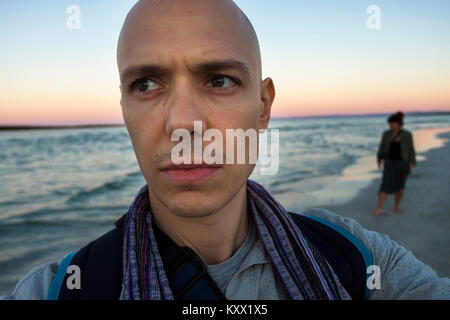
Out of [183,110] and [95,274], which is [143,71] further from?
[95,274]

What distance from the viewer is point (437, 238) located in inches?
216

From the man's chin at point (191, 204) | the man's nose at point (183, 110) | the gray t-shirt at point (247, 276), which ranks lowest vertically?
the gray t-shirt at point (247, 276)

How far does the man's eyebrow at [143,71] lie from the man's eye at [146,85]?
4 cm

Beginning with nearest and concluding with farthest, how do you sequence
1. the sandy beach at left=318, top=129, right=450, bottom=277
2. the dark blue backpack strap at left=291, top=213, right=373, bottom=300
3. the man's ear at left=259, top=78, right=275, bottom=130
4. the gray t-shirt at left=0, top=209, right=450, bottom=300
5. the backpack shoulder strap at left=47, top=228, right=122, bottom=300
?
the backpack shoulder strap at left=47, top=228, right=122, bottom=300
the gray t-shirt at left=0, top=209, right=450, bottom=300
the dark blue backpack strap at left=291, top=213, right=373, bottom=300
the man's ear at left=259, top=78, right=275, bottom=130
the sandy beach at left=318, top=129, right=450, bottom=277

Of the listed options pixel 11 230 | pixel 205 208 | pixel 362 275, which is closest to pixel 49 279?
pixel 205 208

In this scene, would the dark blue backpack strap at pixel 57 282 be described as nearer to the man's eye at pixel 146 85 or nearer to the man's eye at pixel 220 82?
the man's eye at pixel 146 85

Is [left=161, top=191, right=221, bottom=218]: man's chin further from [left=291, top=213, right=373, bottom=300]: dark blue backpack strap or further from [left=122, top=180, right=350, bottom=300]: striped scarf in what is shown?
[left=291, top=213, right=373, bottom=300]: dark blue backpack strap

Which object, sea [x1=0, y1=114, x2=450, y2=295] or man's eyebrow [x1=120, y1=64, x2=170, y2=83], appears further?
sea [x1=0, y1=114, x2=450, y2=295]

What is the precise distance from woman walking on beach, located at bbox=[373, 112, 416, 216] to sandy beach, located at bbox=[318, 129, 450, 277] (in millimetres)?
387

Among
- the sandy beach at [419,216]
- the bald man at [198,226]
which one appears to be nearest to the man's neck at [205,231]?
the bald man at [198,226]

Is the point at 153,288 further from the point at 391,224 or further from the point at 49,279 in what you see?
the point at 391,224

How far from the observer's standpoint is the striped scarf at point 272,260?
4.15 feet

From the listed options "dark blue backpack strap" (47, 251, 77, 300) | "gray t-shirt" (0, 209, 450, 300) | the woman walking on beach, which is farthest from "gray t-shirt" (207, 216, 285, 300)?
the woman walking on beach

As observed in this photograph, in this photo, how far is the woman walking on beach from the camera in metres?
6.86
